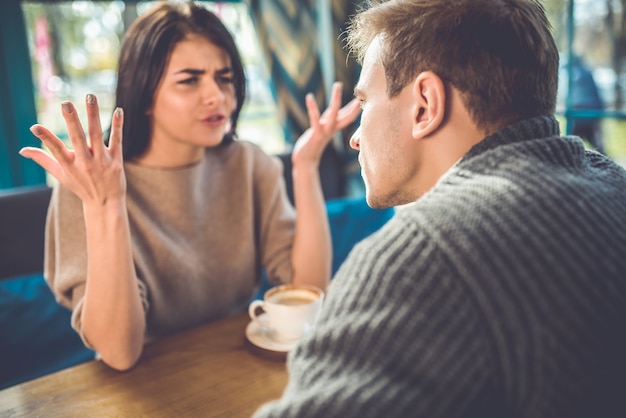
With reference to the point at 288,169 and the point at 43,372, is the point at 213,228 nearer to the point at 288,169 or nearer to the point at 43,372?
the point at 43,372

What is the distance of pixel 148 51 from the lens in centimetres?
133

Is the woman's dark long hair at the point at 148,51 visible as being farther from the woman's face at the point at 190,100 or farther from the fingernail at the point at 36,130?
the fingernail at the point at 36,130

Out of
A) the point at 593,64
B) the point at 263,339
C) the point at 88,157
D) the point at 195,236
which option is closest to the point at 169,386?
the point at 263,339

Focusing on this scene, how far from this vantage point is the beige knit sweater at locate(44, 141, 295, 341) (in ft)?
4.01

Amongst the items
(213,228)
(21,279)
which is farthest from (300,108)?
(21,279)

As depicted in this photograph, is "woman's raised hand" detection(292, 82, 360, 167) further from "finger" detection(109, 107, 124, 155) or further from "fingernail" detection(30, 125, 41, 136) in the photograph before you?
"fingernail" detection(30, 125, 41, 136)

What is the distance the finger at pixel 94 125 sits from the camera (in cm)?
91

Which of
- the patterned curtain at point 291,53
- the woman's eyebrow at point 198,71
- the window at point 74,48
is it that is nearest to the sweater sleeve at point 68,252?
the woman's eyebrow at point 198,71

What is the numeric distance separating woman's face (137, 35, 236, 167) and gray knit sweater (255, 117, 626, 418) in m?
0.89

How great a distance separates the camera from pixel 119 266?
1063 millimetres

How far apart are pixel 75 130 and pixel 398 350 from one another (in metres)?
0.68

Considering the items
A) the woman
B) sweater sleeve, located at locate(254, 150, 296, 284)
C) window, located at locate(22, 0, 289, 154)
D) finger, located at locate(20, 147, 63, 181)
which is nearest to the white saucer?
the woman

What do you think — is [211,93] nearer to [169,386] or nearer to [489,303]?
[169,386]

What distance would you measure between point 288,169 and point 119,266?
1.39m
